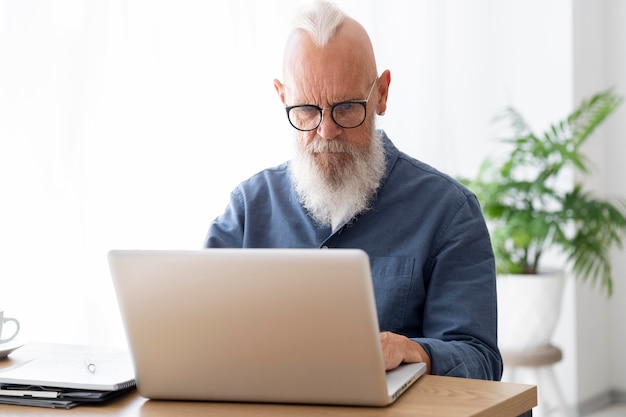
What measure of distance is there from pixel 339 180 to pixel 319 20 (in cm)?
37

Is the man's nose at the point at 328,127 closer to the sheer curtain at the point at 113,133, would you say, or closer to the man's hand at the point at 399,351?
the man's hand at the point at 399,351

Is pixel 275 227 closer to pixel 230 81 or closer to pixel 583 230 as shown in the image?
pixel 230 81

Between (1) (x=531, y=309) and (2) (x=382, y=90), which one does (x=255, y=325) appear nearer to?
(2) (x=382, y=90)

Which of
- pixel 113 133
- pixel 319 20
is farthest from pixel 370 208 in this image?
pixel 113 133

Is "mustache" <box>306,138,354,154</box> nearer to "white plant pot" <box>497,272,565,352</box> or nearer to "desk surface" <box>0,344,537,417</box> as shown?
"desk surface" <box>0,344,537,417</box>

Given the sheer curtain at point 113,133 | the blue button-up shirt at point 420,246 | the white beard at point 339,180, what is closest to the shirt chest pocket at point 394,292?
the blue button-up shirt at point 420,246

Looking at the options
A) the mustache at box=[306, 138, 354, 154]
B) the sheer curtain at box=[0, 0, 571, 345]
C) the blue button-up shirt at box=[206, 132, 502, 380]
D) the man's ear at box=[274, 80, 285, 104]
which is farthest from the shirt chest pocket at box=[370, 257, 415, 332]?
the sheer curtain at box=[0, 0, 571, 345]

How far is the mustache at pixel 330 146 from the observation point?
7.00 ft

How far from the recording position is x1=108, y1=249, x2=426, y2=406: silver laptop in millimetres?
1363

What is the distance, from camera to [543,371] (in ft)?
13.9

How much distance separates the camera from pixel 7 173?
2492 mm

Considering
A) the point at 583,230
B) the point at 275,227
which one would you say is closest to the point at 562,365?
the point at 583,230

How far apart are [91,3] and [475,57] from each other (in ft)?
8.55

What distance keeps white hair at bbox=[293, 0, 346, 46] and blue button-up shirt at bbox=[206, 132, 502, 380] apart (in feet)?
1.01
